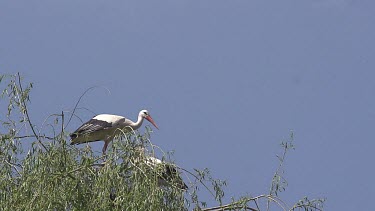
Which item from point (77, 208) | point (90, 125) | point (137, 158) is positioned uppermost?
point (90, 125)

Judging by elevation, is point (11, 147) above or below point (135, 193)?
above

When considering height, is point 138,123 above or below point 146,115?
below

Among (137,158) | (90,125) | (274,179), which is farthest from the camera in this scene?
(90,125)

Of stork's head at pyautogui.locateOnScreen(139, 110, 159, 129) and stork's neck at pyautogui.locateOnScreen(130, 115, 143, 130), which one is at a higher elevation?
stork's head at pyautogui.locateOnScreen(139, 110, 159, 129)

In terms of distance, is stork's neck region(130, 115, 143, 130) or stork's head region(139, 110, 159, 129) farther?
stork's head region(139, 110, 159, 129)

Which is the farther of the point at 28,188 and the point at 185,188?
the point at 185,188

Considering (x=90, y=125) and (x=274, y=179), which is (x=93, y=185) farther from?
(x=90, y=125)

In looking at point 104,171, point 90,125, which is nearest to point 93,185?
point 104,171

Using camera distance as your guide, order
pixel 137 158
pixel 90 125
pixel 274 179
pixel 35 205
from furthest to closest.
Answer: pixel 90 125 < pixel 274 179 < pixel 137 158 < pixel 35 205

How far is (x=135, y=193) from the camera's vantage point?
6.16 m

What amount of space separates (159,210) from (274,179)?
4.65ft

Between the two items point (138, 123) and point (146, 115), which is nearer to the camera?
point (138, 123)

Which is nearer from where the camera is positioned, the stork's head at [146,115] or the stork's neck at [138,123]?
the stork's neck at [138,123]

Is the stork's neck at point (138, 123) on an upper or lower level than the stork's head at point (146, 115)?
lower
